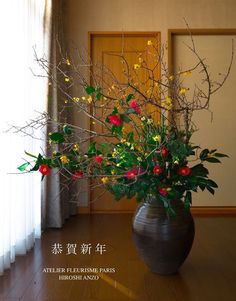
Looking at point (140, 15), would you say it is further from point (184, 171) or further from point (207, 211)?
point (184, 171)

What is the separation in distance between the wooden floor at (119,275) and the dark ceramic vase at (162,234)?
0.35 ft

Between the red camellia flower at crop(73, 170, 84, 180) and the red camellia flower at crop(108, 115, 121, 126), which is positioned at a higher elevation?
the red camellia flower at crop(108, 115, 121, 126)

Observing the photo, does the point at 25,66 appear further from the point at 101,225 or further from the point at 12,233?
the point at 101,225

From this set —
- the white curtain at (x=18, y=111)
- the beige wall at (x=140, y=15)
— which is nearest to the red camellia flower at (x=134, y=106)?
the white curtain at (x=18, y=111)

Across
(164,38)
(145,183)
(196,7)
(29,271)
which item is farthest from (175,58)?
(29,271)

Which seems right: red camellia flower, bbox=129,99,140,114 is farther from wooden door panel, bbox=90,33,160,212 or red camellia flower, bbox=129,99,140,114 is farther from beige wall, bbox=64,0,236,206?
beige wall, bbox=64,0,236,206

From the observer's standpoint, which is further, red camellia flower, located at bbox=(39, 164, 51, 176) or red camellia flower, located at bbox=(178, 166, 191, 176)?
red camellia flower, located at bbox=(178, 166, 191, 176)

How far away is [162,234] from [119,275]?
0.41 m

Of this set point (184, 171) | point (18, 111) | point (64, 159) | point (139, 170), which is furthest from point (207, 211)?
point (64, 159)

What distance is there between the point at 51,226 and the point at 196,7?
286cm

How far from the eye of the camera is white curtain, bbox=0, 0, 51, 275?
2.11 m

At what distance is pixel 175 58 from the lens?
3838mm

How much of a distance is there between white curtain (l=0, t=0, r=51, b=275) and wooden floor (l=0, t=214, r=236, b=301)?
18cm

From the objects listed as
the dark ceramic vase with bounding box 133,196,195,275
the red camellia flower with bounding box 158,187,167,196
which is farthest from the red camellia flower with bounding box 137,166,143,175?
the dark ceramic vase with bounding box 133,196,195,275
